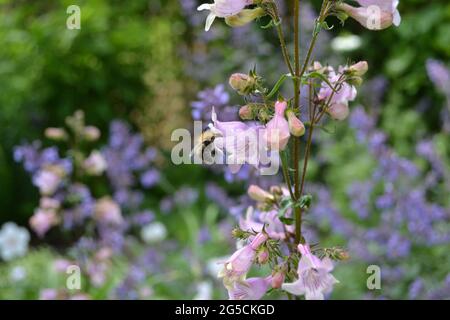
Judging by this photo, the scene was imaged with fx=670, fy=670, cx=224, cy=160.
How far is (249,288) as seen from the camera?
4.41 ft

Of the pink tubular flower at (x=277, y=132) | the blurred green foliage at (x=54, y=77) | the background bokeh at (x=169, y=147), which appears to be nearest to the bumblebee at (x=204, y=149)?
the pink tubular flower at (x=277, y=132)

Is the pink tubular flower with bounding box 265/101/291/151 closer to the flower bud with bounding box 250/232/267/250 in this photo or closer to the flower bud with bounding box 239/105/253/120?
the flower bud with bounding box 239/105/253/120

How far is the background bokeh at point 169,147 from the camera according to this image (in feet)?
9.63

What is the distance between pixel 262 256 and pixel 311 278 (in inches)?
4.1

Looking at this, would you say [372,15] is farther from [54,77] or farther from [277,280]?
[54,77]

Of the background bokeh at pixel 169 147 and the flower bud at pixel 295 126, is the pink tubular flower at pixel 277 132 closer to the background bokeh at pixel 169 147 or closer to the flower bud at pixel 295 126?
the flower bud at pixel 295 126

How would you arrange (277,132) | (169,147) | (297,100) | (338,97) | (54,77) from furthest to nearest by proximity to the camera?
1. (169,147)
2. (54,77)
3. (338,97)
4. (297,100)
5. (277,132)

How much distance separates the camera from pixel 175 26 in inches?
243

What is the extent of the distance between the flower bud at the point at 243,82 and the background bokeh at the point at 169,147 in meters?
0.73

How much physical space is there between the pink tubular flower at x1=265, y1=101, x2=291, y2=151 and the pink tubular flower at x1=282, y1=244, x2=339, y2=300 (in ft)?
0.73

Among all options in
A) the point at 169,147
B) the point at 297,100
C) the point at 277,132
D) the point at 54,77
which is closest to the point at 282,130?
the point at 277,132
